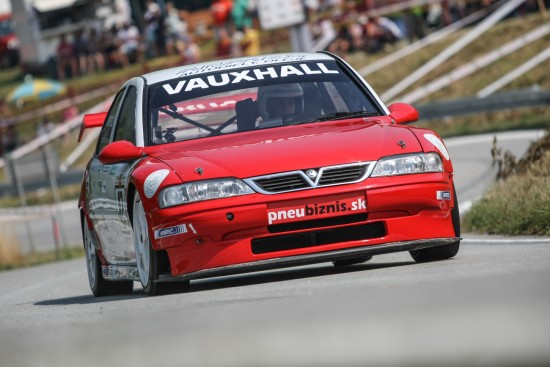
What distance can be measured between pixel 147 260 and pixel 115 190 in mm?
840

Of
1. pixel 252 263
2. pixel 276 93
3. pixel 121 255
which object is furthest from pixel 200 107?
pixel 252 263

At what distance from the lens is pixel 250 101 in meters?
9.52

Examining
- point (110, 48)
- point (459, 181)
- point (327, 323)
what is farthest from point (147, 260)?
point (110, 48)

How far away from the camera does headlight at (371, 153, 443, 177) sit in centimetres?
832

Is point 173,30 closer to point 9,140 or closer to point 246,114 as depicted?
point 9,140

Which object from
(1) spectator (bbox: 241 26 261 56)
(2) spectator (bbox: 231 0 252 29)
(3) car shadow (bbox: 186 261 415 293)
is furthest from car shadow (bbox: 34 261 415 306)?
(2) spectator (bbox: 231 0 252 29)

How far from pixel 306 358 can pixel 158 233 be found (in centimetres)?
398

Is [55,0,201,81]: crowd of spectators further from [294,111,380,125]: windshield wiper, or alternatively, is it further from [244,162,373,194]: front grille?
[244,162,373,194]: front grille

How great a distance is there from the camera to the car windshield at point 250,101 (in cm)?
934

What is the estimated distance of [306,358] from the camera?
439cm

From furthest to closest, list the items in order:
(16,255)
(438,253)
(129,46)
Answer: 1. (129,46)
2. (16,255)
3. (438,253)

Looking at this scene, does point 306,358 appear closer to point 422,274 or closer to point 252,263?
point 422,274

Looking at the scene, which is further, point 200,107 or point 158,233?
point 200,107

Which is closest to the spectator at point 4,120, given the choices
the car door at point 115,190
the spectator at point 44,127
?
the spectator at point 44,127
